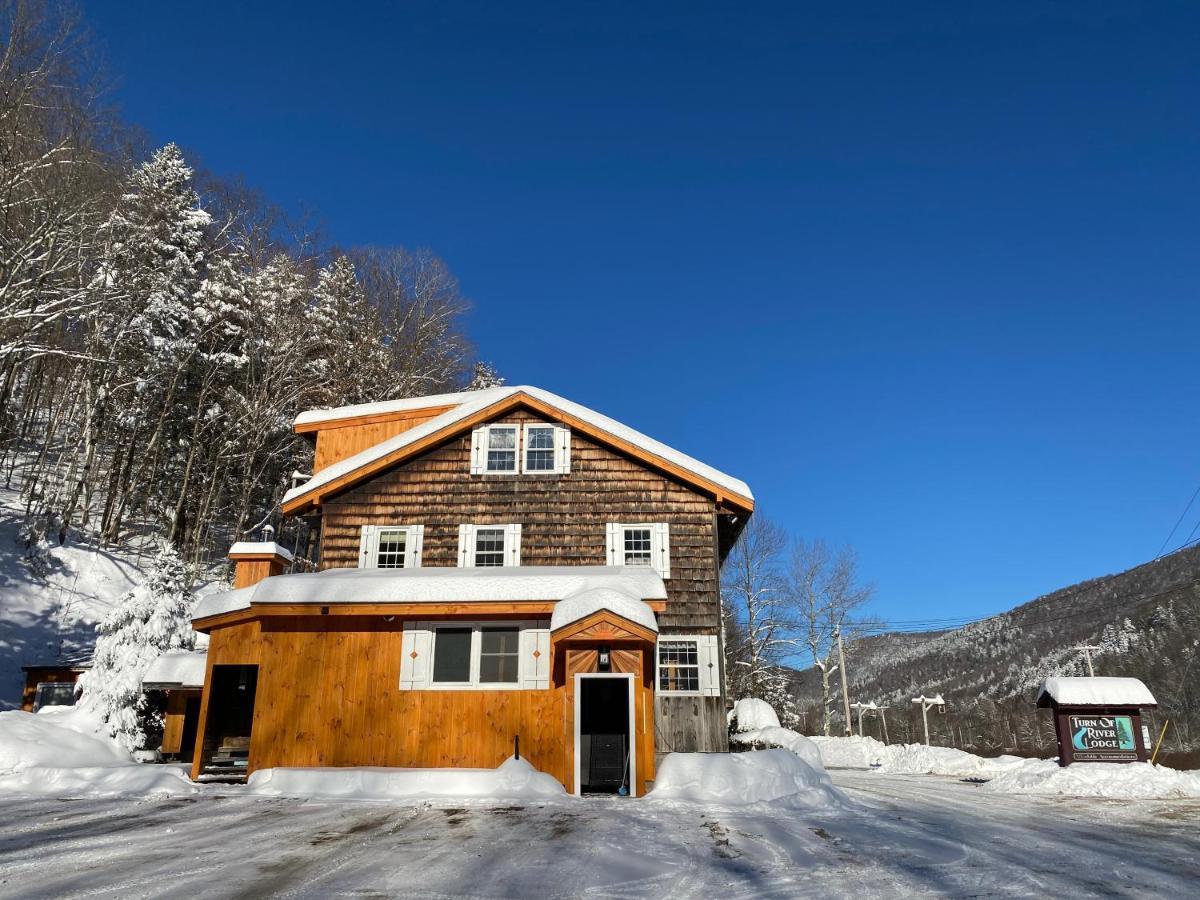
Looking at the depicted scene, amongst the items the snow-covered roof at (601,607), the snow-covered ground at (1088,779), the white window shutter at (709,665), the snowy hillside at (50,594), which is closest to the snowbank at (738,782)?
the snow-covered roof at (601,607)

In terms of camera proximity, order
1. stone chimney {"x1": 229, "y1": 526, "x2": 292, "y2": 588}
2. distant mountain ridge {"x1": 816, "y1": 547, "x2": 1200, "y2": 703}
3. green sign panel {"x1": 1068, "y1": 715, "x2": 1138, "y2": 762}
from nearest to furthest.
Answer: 1. stone chimney {"x1": 229, "y1": 526, "x2": 292, "y2": 588}
2. green sign panel {"x1": 1068, "y1": 715, "x2": 1138, "y2": 762}
3. distant mountain ridge {"x1": 816, "y1": 547, "x2": 1200, "y2": 703}

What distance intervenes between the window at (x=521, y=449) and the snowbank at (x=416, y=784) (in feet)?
21.5

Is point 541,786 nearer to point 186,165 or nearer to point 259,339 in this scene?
point 259,339

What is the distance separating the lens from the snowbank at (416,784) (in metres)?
11.1

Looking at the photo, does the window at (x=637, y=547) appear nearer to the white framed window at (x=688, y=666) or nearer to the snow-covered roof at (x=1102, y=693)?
the white framed window at (x=688, y=666)

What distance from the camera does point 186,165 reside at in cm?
3066

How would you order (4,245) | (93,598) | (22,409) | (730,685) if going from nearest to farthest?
(4,245)
(93,598)
(730,685)
(22,409)

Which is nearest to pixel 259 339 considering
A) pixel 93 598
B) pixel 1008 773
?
pixel 93 598

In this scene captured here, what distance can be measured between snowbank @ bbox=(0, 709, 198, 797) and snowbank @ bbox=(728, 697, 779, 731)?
13427mm

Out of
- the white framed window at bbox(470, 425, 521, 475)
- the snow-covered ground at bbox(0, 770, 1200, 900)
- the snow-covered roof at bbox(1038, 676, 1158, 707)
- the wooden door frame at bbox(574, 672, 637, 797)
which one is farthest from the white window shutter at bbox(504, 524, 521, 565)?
the snow-covered roof at bbox(1038, 676, 1158, 707)

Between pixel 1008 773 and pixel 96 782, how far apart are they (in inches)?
731

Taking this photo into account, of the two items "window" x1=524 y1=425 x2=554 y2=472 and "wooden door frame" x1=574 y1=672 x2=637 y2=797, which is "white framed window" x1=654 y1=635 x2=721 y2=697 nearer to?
"wooden door frame" x1=574 y1=672 x2=637 y2=797

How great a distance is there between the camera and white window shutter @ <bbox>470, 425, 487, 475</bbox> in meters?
16.7

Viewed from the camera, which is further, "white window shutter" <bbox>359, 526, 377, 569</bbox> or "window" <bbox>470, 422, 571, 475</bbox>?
"window" <bbox>470, 422, 571, 475</bbox>
